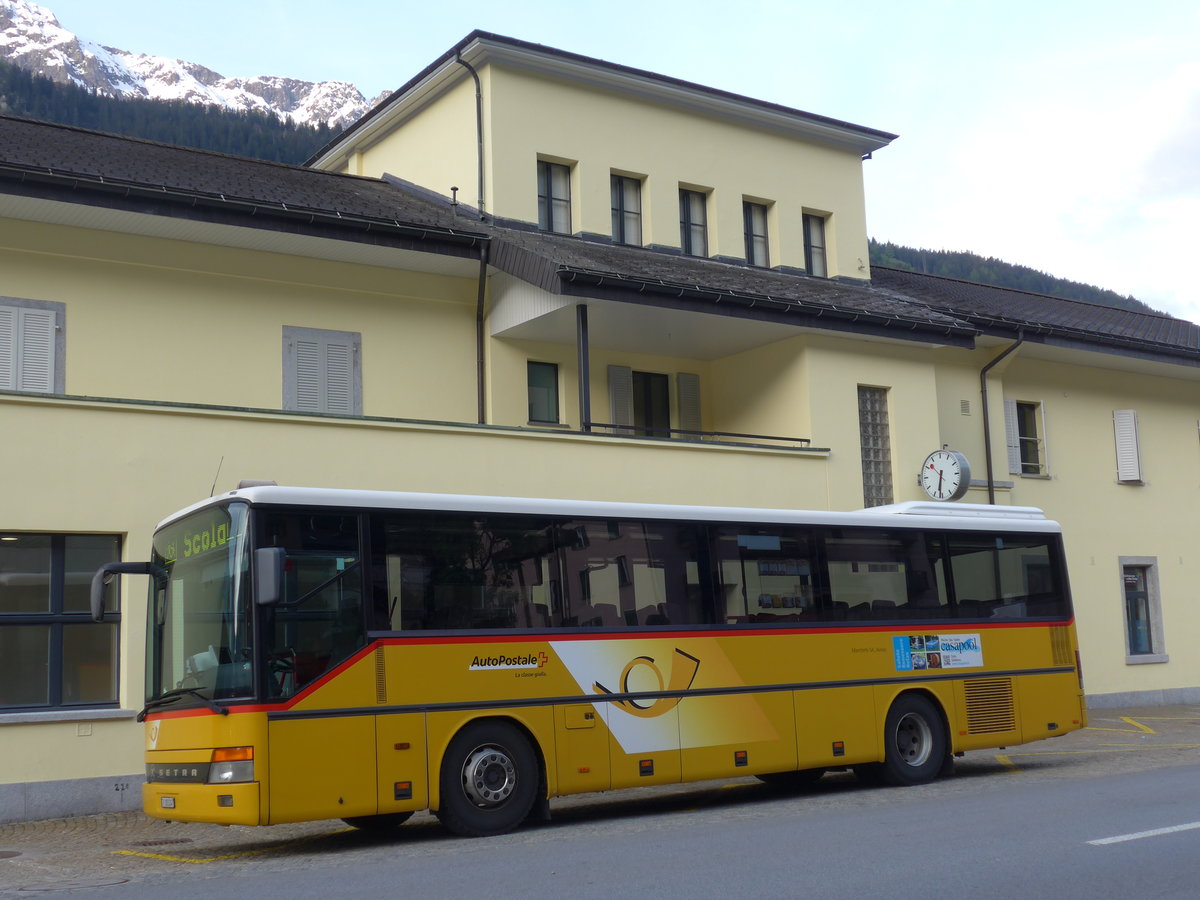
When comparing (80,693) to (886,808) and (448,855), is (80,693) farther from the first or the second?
(886,808)

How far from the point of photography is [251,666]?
1017 cm

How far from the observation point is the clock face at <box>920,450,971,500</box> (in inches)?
850

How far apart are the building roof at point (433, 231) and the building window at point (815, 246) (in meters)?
0.60

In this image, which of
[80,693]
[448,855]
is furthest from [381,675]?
[80,693]

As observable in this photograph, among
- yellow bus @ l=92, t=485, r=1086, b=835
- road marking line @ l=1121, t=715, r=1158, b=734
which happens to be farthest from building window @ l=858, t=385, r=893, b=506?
yellow bus @ l=92, t=485, r=1086, b=835

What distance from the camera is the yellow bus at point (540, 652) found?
409 inches

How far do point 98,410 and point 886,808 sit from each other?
9.07 metres

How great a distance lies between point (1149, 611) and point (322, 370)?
17.7m

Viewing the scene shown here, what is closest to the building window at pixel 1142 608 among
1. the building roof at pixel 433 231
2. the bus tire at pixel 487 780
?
the building roof at pixel 433 231

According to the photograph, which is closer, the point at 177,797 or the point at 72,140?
the point at 177,797

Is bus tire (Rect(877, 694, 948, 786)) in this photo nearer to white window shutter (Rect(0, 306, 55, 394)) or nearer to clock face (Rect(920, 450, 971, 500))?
clock face (Rect(920, 450, 971, 500))

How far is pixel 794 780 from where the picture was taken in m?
15.3

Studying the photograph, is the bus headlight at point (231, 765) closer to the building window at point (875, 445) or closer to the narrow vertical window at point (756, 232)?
the building window at point (875, 445)

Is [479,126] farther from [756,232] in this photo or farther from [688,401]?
[756,232]
